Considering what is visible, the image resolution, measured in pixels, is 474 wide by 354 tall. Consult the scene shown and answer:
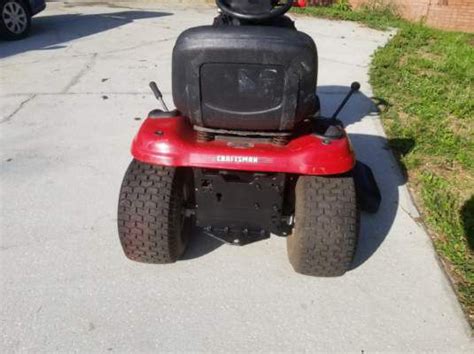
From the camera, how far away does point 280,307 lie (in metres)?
2.22

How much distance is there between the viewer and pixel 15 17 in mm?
6863

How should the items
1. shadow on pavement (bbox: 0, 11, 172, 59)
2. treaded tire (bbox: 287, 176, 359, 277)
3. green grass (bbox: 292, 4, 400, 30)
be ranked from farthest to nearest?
green grass (bbox: 292, 4, 400, 30) → shadow on pavement (bbox: 0, 11, 172, 59) → treaded tire (bbox: 287, 176, 359, 277)

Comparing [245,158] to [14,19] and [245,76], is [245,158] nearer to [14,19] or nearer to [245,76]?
[245,76]

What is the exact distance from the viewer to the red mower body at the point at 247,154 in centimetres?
204

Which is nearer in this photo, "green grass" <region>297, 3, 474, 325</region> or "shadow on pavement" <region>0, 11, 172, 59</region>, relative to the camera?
"green grass" <region>297, 3, 474, 325</region>

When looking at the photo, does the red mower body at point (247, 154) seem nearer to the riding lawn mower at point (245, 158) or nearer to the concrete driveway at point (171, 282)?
the riding lawn mower at point (245, 158)

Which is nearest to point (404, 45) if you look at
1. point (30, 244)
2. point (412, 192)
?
point (412, 192)

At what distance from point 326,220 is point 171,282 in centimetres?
86

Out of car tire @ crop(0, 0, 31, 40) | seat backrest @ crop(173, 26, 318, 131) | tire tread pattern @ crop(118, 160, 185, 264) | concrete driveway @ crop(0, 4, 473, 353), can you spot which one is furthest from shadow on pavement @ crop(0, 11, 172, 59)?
seat backrest @ crop(173, 26, 318, 131)

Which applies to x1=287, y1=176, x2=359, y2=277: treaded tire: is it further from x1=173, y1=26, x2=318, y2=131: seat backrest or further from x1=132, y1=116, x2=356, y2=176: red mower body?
x1=173, y1=26, x2=318, y2=131: seat backrest

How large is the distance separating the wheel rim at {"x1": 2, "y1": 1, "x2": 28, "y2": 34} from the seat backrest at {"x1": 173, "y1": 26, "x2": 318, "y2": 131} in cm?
605

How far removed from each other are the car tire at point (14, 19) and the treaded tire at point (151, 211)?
18.8ft

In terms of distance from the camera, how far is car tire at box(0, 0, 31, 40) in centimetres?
671

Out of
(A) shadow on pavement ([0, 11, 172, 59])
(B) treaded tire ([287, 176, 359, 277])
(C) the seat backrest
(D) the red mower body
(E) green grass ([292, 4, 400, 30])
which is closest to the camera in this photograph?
(C) the seat backrest
